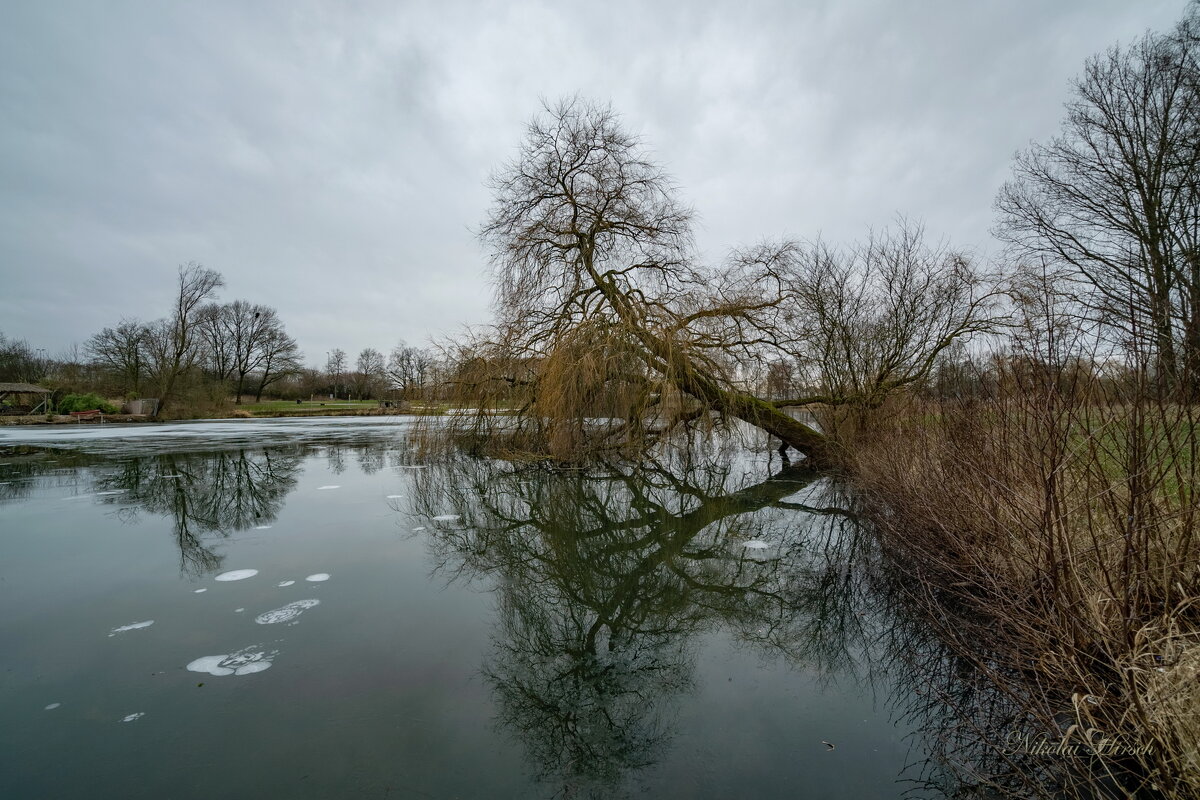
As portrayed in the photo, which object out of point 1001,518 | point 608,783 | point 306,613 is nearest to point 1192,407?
point 1001,518

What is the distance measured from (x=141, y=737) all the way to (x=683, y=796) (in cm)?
245

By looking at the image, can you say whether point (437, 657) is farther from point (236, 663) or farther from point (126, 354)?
point (126, 354)

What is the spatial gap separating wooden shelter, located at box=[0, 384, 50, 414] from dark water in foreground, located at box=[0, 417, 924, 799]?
123 ft

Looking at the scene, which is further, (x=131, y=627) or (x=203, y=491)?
(x=203, y=491)

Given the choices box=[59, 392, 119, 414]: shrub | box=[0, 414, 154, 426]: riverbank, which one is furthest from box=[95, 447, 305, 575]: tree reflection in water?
box=[59, 392, 119, 414]: shrub

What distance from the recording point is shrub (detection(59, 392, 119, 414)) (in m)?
32.3

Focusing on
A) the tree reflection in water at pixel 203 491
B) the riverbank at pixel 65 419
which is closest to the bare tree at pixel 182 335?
the riverbank at pixel 65 419

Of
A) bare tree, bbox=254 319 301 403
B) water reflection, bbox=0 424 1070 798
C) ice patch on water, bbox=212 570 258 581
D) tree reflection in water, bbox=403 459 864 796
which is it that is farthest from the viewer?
bare tree, bbox=254 319 301 403

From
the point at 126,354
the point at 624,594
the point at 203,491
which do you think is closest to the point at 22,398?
the point at 126,354

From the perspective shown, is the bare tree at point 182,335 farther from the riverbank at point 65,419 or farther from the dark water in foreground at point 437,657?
the dark water in foreground at point 437,657

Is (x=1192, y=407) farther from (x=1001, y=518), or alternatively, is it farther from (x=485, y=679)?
(x=485, y=679)

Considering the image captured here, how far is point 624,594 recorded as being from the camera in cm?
461

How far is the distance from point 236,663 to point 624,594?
8.92 ft

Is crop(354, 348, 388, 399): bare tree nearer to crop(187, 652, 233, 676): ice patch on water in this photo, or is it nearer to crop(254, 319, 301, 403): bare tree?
crop(254, 319, 301, 403): bare tree
